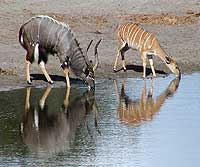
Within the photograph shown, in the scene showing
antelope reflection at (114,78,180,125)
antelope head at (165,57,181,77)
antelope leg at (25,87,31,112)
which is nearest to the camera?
antelope reflection at (114,78,180,125)

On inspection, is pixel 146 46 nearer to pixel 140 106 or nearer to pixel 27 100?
pixel 140 106

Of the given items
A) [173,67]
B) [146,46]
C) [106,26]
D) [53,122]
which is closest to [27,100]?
[53,122]

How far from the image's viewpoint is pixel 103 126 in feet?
42.0

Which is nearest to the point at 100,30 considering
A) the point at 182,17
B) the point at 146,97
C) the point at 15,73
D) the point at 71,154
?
the point at 182,17

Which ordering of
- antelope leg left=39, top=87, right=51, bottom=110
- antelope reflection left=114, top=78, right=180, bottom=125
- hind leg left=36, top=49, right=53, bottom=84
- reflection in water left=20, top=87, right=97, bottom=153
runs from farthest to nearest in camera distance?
hind leg left=36, top=49, right=53, bottom=84, antelope leg left=39, top=87, right=51, bottom=110, antelope reflection left=114, top=78, right=180, bottom=125, reflection in water left=20, top=87, right=97, bottom=153

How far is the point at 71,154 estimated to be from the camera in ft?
35.6

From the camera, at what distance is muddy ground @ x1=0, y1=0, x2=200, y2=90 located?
19062 mm

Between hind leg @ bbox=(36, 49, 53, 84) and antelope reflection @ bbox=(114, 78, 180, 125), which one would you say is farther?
hind leg @ bbox=(36, 49, 53, 84)

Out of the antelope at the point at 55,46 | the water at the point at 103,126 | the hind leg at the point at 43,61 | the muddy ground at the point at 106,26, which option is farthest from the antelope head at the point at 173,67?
the hind leg at the point at 43,61

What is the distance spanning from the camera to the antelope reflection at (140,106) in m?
13.5

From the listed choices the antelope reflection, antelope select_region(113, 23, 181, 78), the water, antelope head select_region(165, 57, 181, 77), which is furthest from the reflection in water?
antelope head select_region(165, 57, 181, 77)

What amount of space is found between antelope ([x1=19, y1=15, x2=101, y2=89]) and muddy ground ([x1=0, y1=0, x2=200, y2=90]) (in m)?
0.50

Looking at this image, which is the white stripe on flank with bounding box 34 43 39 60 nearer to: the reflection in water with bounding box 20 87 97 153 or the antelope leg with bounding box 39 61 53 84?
the antelope leg with bounding box 39 61 53 84

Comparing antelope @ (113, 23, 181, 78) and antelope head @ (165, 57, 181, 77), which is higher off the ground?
antelope @ (113, 23, 181, 78)
